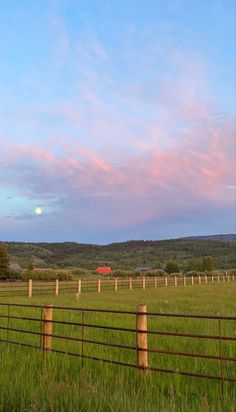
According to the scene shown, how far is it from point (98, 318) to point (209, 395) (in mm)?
8261

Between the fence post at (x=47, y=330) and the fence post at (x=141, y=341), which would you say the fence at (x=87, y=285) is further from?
the fence post at (x=141, y=341)

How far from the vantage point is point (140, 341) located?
24.9 ft

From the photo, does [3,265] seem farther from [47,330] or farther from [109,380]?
[109,380]

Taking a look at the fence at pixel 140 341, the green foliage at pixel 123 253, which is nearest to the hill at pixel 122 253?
the green foliage at pixel 123 253

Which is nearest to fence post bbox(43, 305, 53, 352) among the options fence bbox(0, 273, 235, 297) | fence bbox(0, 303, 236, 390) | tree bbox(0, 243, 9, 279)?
fence bbox(0, 303, 236, 390)

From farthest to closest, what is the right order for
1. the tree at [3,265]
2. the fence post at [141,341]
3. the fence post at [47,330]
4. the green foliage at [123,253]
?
the green foliage at [123,253] < the tree at [3,265] < the fence post at [47,330] < the fence post at [141,341]

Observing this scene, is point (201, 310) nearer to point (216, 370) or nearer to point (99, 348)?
point (99, 348)

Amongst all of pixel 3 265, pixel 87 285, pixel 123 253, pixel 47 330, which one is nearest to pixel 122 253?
pixel 123 253

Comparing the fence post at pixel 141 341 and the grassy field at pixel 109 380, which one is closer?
the grassy field at pixel 109 380

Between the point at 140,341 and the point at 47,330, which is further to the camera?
the point at 47,330

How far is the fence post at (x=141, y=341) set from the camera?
739cm

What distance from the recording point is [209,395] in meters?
6.53

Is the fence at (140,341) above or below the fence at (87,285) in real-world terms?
below

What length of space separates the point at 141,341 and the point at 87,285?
96.7ft
